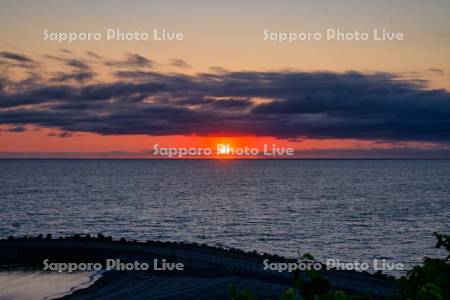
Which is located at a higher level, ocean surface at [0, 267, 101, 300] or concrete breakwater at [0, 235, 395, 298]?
concrete breakwater at [0, 235, 395, 298]

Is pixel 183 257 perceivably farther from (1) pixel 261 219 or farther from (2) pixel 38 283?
(1) pixel 261 219

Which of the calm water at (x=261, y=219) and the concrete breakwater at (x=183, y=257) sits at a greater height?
the concrete breakwater at (x=183, y=257)

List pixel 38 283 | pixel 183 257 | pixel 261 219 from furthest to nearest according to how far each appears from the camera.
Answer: pixel 261 219, pixel 183 257, pixel 38 283

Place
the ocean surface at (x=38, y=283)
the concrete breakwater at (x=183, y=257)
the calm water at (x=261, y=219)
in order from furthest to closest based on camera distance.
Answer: the calm water at (x=261, y=219)
the ocean surface at (x=38, y=283)
the concrete breakwater at (x=183, y=257)

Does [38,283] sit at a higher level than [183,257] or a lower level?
lower

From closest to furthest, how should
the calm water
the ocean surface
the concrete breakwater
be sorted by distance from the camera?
the concrete breakwater → the ocean surface → the calm water

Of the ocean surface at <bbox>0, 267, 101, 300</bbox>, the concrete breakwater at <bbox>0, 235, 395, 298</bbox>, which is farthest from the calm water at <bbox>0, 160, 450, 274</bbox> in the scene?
the ocean surface at <bbox>0, 267, 101, 300</bbox>

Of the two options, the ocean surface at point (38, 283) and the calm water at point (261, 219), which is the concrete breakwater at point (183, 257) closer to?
the ocean surface at point (38, 283)

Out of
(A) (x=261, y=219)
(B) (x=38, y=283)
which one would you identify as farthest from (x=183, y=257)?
(A) (x=261, y=219)

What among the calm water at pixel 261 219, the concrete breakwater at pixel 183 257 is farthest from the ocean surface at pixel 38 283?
the calm water at pixel 261 219

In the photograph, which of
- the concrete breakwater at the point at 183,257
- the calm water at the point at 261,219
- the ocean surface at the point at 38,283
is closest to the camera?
the concrete breakwater at the point at 183,257

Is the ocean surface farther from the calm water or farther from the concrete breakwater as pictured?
the calm water

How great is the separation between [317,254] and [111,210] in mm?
68528

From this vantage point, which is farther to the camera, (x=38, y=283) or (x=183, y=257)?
(x=183, y=257)
